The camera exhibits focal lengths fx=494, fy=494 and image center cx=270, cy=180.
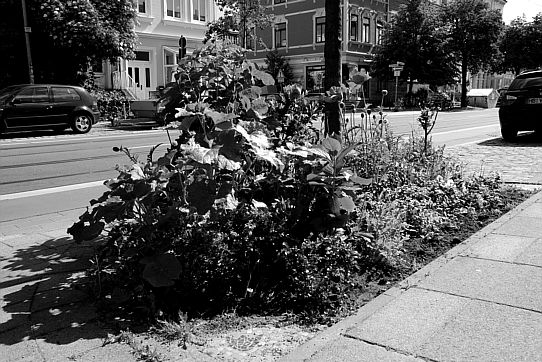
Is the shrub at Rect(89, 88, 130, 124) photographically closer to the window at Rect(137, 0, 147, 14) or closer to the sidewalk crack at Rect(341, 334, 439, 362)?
the window at Rect(137, 0, 147, 14)

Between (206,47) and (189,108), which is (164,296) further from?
(206,47)

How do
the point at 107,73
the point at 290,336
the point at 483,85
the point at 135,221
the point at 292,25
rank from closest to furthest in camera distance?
the point at 290,336 → the point at 135,221 → the point at 107,73 → the point at 292,25 → the point at 483,85

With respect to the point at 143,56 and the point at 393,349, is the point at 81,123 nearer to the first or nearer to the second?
the point at 143,56

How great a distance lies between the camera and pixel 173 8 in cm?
3791

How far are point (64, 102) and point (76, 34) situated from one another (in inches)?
232

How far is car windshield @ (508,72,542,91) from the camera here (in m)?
13.4

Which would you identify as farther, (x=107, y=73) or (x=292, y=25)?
(x=292, y=25)

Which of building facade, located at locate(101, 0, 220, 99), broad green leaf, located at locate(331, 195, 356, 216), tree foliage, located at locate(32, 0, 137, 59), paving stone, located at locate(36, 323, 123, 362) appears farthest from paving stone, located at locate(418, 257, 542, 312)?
building facade, located at locate(101, 0, 220, 99)

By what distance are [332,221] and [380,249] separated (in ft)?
1.75

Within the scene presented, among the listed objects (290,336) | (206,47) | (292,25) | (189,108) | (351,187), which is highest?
(292,25)

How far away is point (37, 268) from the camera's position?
4.26 metres

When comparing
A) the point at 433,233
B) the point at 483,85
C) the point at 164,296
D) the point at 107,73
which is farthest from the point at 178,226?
the point at 483,85

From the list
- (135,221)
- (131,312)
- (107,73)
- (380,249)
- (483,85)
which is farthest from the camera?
(483,85)

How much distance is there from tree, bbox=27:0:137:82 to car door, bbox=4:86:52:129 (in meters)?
6.20
